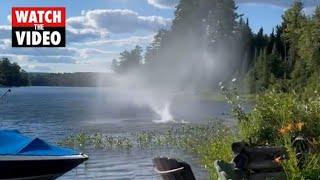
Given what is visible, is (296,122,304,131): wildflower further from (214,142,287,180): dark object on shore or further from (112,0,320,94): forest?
(112,0,320,94): forest

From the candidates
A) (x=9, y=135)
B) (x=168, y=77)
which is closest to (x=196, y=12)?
(x=168, y=77)

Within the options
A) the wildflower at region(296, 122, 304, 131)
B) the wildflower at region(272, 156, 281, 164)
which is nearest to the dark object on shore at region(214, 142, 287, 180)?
the wildflower at region(272, 156, 281, 164)

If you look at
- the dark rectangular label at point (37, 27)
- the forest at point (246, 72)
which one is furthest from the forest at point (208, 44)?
the dark rectangular label at point (37, 27)

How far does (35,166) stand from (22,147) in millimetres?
550

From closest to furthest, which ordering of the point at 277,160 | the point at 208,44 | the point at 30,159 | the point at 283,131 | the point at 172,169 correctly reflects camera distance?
the point at 277,160
the point at 172,169
the point at 283,131
the point at 30,159
the point at 208,44

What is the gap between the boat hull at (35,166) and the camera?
544 inches

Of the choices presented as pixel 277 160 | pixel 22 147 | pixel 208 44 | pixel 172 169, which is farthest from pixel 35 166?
pixel 208 44

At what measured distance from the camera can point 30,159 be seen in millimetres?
13930

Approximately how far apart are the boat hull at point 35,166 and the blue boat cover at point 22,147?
13 centimetres

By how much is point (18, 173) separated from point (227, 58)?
142 metres

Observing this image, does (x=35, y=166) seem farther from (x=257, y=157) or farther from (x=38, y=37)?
(x=257, y=157)

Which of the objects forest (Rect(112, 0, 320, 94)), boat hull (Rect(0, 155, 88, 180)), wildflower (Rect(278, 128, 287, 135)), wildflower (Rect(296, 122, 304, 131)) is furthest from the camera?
forest (Rect(112, 0, 320, 94))

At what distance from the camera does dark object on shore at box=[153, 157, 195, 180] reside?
8016 millimetres

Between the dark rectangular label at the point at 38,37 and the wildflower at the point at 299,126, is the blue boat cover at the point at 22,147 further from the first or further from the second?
the wildflower at the point at 299,126
